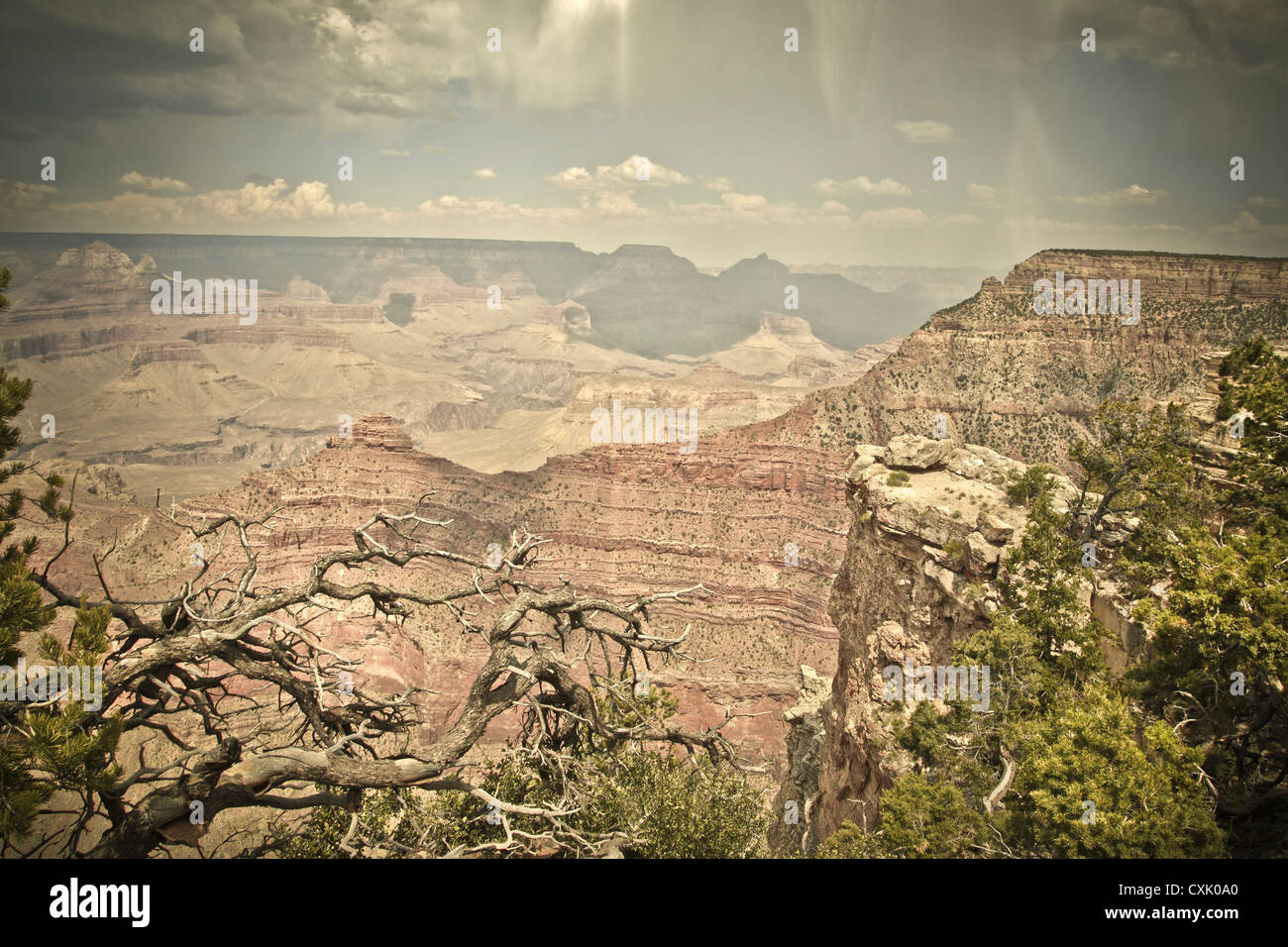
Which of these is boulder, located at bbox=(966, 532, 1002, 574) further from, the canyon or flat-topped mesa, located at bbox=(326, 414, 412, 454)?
flat-topped mesa, located at bbox=(326, 414, 412, 454)

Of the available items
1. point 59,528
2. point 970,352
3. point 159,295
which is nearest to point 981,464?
point 970,352

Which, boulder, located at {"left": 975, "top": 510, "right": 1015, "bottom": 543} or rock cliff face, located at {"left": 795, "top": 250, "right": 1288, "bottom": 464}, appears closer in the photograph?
boulder, located at {"left": 975, "top": 510, "right": 1015, "bottom": 543}

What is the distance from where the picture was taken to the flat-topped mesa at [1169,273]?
51844mm

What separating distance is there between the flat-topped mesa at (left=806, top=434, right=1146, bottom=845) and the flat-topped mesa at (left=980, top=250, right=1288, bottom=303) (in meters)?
42.0

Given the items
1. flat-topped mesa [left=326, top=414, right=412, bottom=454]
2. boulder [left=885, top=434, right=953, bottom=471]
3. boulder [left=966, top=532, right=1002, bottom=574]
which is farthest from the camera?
flat-topped mesa [left=326, top=414, right=412, bottom=454]

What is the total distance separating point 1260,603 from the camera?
429 inches

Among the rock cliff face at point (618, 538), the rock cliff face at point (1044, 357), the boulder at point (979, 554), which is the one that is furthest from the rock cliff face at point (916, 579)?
the rock cliff face at point (1044, 357)

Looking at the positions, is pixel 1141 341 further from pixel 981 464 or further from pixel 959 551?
pixel 959 551

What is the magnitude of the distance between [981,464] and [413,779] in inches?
793

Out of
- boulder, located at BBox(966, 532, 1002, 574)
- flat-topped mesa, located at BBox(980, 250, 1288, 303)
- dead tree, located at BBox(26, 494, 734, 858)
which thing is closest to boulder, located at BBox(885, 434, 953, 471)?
boulder, located at BBox(966, 532, 1002, 574)

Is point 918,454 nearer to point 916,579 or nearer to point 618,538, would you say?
point 916,579

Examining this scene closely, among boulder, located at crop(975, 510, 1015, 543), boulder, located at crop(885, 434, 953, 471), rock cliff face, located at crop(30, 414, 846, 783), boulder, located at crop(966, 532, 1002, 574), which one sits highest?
boulder, located at crop(885, 434, 953, 471)

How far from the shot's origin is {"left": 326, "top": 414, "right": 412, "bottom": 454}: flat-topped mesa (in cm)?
5147

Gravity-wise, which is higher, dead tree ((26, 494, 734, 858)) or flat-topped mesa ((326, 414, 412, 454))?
flat-topped mesa ((326, 414, 412, 454))
